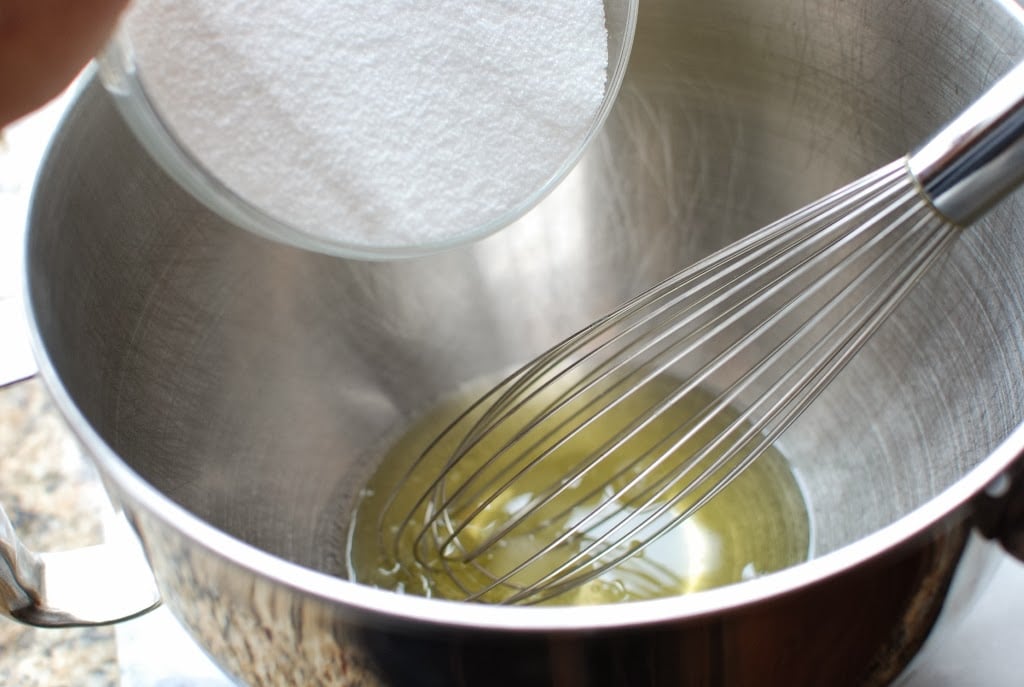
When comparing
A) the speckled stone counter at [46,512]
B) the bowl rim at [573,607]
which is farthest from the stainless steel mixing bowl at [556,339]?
the speckled stone counter at [46,512]

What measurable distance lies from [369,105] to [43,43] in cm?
17

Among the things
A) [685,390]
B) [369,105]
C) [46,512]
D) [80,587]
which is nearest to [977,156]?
[685,390]

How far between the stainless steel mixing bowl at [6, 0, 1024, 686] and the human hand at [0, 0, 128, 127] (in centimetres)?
12

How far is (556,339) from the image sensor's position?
0.72 m

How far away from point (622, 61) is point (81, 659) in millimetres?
429

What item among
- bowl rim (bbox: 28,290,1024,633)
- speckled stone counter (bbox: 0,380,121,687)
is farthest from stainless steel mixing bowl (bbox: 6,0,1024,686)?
speckled stone counter (bbox: 0,380,121,687)

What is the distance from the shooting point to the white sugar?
0.43 metres

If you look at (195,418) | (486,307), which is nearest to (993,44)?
(486,307)

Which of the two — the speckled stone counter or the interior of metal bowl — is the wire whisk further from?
the speckled stone counter

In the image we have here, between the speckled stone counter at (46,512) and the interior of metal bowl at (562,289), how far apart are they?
104mm

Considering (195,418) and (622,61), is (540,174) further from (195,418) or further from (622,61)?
(195,418)

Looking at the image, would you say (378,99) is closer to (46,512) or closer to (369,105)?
(369,105)

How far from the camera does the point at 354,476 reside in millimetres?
655

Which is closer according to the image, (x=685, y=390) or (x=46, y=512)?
(x=685, y=390)
